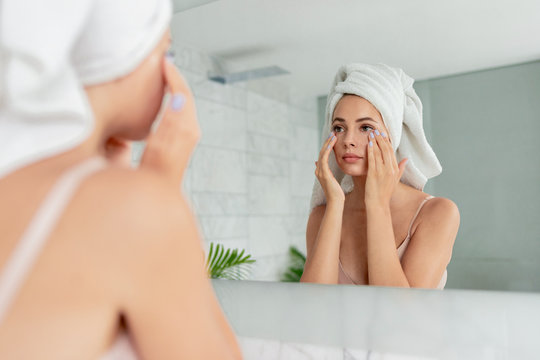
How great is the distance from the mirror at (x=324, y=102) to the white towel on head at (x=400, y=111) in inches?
0.7

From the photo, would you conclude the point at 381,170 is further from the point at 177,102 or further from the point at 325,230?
the point at 177,102

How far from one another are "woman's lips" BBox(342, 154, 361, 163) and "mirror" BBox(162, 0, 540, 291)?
0.24 feet

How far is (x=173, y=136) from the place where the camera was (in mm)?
Result: 469

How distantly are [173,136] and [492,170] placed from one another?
0.72 meters

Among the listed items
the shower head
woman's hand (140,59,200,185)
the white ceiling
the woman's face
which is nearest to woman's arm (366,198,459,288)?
the woman's face

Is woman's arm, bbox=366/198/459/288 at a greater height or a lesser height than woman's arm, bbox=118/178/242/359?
lesser

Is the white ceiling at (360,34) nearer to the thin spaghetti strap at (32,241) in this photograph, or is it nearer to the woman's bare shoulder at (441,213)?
the woman's bare shoulder at (441,213)

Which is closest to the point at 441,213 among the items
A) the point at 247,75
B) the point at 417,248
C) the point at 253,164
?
the point at 417,248

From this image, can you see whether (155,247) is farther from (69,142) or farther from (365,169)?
(365,169)

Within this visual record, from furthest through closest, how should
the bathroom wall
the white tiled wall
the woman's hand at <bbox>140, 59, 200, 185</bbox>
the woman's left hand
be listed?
1. the white tiled wall
2. the woman's left hand
3. the bathroom wall
4. the woman's hand at <bbox>140, 59, 200, 185</bbox>

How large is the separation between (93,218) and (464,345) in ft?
2.68

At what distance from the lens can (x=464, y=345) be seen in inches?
37.1

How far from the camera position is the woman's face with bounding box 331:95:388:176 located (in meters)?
1.06

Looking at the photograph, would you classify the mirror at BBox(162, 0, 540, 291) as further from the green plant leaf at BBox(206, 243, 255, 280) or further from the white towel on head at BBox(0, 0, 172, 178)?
the white towel on head at BBox(0, 0, 172, 178)
